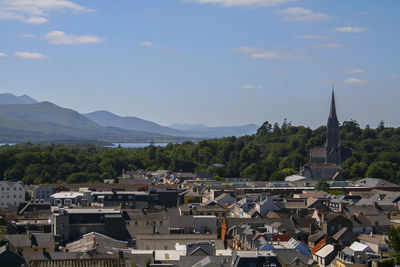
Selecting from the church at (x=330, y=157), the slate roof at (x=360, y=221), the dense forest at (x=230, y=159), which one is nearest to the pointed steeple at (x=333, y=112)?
the church at (x=330, y=157)

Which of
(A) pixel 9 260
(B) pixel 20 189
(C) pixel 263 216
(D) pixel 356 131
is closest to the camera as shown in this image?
(A) pixel 9 260

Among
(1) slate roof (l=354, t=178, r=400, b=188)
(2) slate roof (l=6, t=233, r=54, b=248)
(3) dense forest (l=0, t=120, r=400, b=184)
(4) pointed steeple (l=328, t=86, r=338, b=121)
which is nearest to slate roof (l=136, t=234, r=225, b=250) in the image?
(2) slate roof (l=6, t=233, r=54, b=248)

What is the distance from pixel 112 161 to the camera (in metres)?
135

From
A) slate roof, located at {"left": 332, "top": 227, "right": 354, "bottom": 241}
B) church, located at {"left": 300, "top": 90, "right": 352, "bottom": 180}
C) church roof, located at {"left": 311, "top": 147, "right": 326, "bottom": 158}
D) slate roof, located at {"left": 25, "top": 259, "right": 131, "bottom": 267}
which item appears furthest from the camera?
church roof, located at {"left": 311, "top": 147, "right": 326, "bottom": 158}

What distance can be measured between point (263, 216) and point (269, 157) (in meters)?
94.9

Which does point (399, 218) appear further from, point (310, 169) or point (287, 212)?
point (310, 169)

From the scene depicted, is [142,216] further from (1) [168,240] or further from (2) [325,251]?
(2) [325,251]

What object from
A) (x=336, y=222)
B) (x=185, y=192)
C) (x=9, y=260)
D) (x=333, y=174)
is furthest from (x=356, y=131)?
(x=9, y=260)

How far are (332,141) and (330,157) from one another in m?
4.58

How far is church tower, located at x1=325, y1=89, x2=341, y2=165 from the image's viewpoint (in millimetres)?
143625

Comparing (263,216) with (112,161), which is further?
(112,161)

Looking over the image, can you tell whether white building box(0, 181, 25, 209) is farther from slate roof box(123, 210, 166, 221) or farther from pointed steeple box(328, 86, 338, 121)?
pointed steeple box(328, 86, 338, 121)

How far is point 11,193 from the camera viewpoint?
274 feet

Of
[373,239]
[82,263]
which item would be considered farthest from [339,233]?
[82,263]
